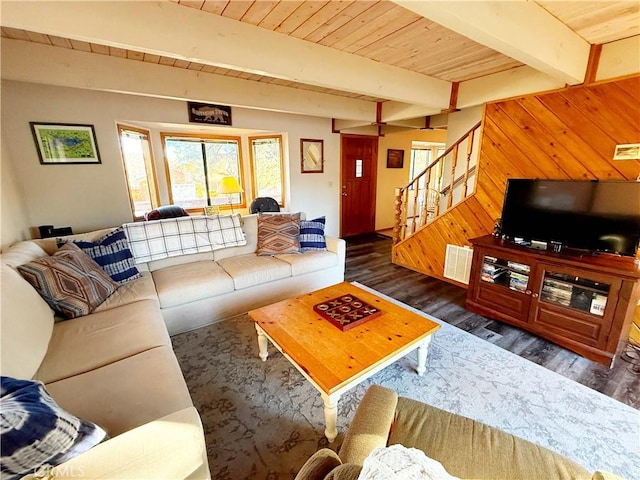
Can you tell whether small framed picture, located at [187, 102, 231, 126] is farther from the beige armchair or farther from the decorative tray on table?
the beige armchair

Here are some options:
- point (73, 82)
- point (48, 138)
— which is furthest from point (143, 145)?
point (73, 82)

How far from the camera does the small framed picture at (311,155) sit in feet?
15.7

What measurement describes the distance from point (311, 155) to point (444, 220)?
100 inches

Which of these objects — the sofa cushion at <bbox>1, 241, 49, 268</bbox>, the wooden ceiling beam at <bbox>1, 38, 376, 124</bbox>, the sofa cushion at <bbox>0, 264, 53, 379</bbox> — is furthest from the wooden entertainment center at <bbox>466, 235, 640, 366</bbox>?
the sofa cushion at <bbox>1, 241, 49, 268</bbox>

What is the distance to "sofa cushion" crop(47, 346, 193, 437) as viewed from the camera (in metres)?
1.10

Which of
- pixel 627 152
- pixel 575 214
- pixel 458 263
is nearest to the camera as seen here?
pixel 627 152

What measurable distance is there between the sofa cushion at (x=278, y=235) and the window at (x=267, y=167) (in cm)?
196

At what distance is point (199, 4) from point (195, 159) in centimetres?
348

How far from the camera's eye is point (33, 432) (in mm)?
693

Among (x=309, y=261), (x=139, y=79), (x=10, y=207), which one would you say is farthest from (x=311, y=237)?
(x=10, y=207)

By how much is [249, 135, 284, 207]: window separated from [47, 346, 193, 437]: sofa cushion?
3921 mm

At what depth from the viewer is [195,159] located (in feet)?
15.8

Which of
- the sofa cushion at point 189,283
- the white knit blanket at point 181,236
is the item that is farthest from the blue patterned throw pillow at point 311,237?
the sofa cushion at point 189,283

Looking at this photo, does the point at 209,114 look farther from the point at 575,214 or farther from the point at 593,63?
the point at 575,214
